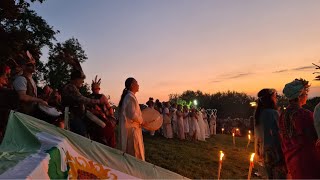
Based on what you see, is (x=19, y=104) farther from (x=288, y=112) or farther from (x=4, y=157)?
(x=288, y=112)

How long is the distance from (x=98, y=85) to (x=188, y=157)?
6.48 meters

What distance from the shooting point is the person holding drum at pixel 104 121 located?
8133 millimetres

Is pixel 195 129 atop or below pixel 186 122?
A: below

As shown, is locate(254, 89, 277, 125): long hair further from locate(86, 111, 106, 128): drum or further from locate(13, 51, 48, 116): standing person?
locate(13, 51, 48, 116): standing person

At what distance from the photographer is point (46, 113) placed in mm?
6414

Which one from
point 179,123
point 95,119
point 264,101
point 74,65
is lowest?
point 179,123

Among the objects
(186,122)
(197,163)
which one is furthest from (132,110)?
(186,122)

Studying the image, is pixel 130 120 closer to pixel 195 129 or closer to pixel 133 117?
pixel 133 117

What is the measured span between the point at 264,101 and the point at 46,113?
131 inches

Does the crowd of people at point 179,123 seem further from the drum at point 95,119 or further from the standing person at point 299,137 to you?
the standing person at point 299,137

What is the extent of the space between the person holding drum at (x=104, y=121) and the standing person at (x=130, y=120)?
0.64 metres

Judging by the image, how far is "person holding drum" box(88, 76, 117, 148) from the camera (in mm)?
8133

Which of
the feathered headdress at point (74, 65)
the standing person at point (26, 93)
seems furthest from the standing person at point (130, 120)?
the standing person at point (26, 93)

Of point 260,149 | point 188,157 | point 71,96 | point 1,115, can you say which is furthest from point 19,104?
point 188,157
